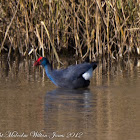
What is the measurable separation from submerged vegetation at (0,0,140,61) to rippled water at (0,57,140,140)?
4.71ft

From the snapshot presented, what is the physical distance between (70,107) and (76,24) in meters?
5.19

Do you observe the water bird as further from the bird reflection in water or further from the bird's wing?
the bird reflection in water

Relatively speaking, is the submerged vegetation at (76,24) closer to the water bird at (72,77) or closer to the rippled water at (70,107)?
the rippled water at (70,107)

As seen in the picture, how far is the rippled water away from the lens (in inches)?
196

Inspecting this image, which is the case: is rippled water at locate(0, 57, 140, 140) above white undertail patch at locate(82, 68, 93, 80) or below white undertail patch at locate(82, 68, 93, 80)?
below

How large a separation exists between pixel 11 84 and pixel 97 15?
315cm

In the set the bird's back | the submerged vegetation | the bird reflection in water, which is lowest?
the bird reflection in water

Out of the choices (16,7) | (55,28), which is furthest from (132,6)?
(16,7)

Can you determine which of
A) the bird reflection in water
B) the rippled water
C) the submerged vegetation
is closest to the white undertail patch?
the rippled water

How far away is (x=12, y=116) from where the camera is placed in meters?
5.75

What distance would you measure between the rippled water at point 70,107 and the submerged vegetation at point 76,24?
1435 mm

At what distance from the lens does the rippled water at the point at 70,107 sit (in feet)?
16.4

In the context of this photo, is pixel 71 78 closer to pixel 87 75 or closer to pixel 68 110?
pixel 87 75

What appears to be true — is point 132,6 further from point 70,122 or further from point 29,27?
point 70,122
